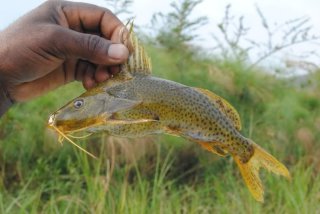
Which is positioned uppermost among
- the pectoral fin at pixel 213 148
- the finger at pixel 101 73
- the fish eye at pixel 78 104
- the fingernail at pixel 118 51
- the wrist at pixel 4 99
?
the fingernail at pixel 118 51

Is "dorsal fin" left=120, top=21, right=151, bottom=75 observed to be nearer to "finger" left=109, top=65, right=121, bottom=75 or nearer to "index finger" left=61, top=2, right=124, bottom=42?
"finger" left=109, top=65, right=121, bottom=75

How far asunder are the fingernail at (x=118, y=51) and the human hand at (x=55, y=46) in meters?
0.14

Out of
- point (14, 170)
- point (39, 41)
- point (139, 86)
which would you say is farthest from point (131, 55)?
point (14, 170)

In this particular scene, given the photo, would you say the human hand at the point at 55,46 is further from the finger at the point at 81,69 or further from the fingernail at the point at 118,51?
the fingernail at the point at 118,51

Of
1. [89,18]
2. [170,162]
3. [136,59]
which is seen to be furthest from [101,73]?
[170,162]

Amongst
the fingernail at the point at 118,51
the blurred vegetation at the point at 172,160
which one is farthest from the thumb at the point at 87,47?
the blurred vegetation at the point at 172,160

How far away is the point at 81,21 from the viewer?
7.41ft

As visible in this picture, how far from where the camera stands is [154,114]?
4.87 feet

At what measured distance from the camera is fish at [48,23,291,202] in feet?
4.81

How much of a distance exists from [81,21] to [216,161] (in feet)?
10.4

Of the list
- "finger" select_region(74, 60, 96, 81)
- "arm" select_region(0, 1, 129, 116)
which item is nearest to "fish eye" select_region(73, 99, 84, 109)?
"arm" select_region(0, 1, 129, 116)

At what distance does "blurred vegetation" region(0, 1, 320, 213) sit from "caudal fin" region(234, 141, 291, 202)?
5.99 feet

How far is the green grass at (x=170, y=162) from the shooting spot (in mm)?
3914

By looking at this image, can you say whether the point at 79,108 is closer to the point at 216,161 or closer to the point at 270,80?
the point at 216,161
